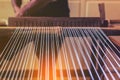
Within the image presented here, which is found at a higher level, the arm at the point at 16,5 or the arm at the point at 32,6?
the arm at the point at 32,6

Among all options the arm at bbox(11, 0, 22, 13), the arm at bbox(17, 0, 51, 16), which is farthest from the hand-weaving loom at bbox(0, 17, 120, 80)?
the arm at bbox(11, 0, 22, 13)

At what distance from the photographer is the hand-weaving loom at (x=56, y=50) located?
0.84 meters

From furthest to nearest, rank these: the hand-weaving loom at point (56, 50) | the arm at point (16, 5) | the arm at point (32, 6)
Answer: the arm at point (16, 5) < the arm at point (32, 6) < the hand-weaving loom at point (56, 50)

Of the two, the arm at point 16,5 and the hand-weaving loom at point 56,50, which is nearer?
the hand-weaving loom at point 56,50

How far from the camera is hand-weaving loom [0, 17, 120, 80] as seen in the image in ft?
2.77

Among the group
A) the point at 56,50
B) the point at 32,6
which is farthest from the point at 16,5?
the point at 56,50

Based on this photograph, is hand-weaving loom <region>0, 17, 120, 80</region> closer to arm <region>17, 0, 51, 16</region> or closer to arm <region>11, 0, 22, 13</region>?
arm <region>17, 0, 51, 16</region>

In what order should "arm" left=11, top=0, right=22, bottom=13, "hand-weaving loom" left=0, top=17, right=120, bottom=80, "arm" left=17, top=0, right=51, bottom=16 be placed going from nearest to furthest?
1. "hand-weaving loom" left=0, top=17, right=120, bottom=80
2. "arm" left=17, top=0, right=51, bottom=16
3. "arm" left=11, top=0, right=22, bottom=13

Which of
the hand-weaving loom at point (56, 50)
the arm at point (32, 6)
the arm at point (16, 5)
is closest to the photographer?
the hand-weaving loom at point (56, 50)

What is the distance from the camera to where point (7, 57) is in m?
0.91

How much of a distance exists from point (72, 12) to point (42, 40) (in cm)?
187

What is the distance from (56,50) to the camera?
1.07 metres

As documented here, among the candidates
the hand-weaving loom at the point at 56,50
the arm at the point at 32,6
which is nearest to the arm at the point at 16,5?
the arm at the point at 32,6

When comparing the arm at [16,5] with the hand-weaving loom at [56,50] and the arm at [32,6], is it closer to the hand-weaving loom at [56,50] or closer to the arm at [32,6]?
the arm at [32,6]
